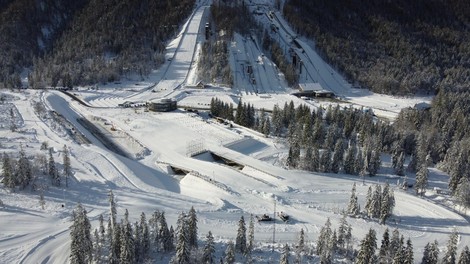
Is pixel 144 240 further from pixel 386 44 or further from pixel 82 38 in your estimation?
pixel 386 44

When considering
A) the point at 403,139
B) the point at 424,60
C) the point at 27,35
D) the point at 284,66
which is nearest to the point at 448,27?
the point at 424,60

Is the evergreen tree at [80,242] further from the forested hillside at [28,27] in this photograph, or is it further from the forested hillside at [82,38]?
the forested hillside at [28,27]

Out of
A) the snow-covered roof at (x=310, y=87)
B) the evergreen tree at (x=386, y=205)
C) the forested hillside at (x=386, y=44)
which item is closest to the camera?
the evergreen tree at (x=386, y=205)

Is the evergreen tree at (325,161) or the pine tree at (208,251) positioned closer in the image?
the pine tree at (208,251)

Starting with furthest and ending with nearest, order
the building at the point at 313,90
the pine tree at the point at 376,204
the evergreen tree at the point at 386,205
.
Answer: the building at the point at 313,90, the pine tree at the point at 376,204, the evergreen tree at the point at 386,205

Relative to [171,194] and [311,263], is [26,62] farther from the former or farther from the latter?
[311,263]

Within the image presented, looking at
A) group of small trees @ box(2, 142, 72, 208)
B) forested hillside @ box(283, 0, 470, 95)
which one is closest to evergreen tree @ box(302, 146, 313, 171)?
group of small trees @ box(2, 142, 72, 208)

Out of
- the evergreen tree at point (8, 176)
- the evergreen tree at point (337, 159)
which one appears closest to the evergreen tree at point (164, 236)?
the evergreen tree at point (8, 176)
